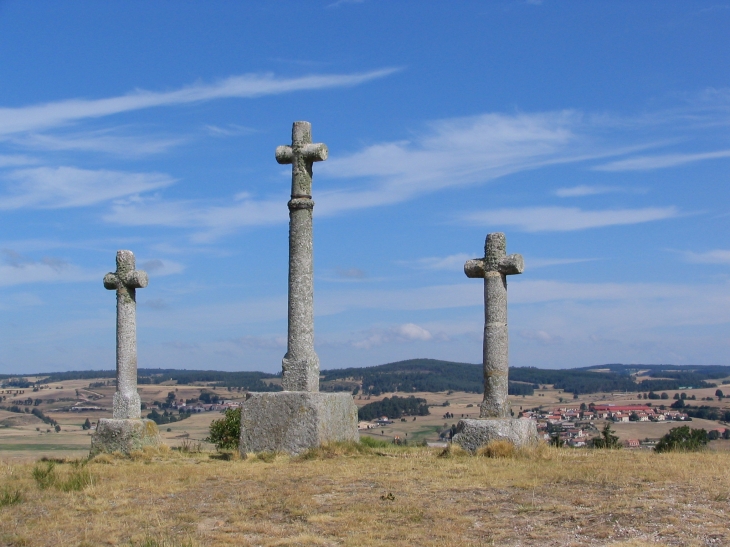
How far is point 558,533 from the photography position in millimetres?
8742

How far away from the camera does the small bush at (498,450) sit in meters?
13.8

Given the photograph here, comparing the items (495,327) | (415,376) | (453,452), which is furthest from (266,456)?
(415,376)

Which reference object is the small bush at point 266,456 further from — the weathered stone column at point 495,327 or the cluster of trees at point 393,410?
the cluster of trees at point 393,410

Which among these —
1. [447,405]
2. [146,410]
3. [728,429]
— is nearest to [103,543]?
[728,429]

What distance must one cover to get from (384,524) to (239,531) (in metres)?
1.61

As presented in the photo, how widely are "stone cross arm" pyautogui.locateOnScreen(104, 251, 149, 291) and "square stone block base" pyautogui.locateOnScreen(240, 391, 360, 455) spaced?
13.4 ft

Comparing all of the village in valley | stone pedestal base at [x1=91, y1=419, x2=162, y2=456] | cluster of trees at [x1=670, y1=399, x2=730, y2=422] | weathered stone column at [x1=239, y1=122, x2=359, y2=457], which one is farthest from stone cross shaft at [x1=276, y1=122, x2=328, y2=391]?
cluster of trees at [x1=670, y1=399, x2=730, y2=422]

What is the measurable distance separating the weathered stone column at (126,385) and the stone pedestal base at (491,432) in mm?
6371

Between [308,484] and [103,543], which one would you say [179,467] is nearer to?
[308,484]

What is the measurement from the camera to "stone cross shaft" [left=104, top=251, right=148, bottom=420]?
1725 centimetres

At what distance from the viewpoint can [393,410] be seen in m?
58.6

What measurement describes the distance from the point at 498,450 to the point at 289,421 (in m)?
3.58

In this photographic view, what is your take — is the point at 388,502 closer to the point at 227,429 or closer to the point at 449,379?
the point at 227,429

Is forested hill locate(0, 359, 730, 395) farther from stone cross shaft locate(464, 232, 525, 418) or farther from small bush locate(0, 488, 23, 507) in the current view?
small bush locate(0, 488, 23, 507)
